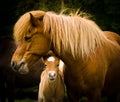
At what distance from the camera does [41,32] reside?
4.98 meters

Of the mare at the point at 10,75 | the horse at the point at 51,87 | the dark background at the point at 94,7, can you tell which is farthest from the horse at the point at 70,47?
the dark background at the point at 94,7

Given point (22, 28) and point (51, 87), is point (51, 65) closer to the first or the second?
point (51, 87)

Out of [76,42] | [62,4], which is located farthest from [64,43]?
[62,4]

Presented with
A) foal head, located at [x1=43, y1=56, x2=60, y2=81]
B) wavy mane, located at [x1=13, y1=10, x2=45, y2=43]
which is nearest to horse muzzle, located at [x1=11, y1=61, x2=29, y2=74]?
wavy mane, located at [x1=13, y1=10, x2=45, y2=43]

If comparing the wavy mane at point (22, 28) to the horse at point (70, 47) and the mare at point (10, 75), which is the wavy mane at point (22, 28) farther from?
the mare at point (10, 75)

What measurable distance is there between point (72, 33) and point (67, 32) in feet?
0.23

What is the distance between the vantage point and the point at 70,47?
5.11 meters

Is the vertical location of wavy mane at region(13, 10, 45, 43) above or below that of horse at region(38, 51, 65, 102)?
above

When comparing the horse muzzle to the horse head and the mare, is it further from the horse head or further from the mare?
the mare

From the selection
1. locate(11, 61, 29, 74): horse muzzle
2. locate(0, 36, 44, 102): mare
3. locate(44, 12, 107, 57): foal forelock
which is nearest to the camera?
locate(11, 61, 29, 74): horse muzzle

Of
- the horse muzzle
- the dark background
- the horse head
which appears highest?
the horse head

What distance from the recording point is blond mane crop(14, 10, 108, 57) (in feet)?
16.4

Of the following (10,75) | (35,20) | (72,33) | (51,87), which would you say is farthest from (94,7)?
→ (35,20)

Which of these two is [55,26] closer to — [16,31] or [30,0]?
[16,31]
